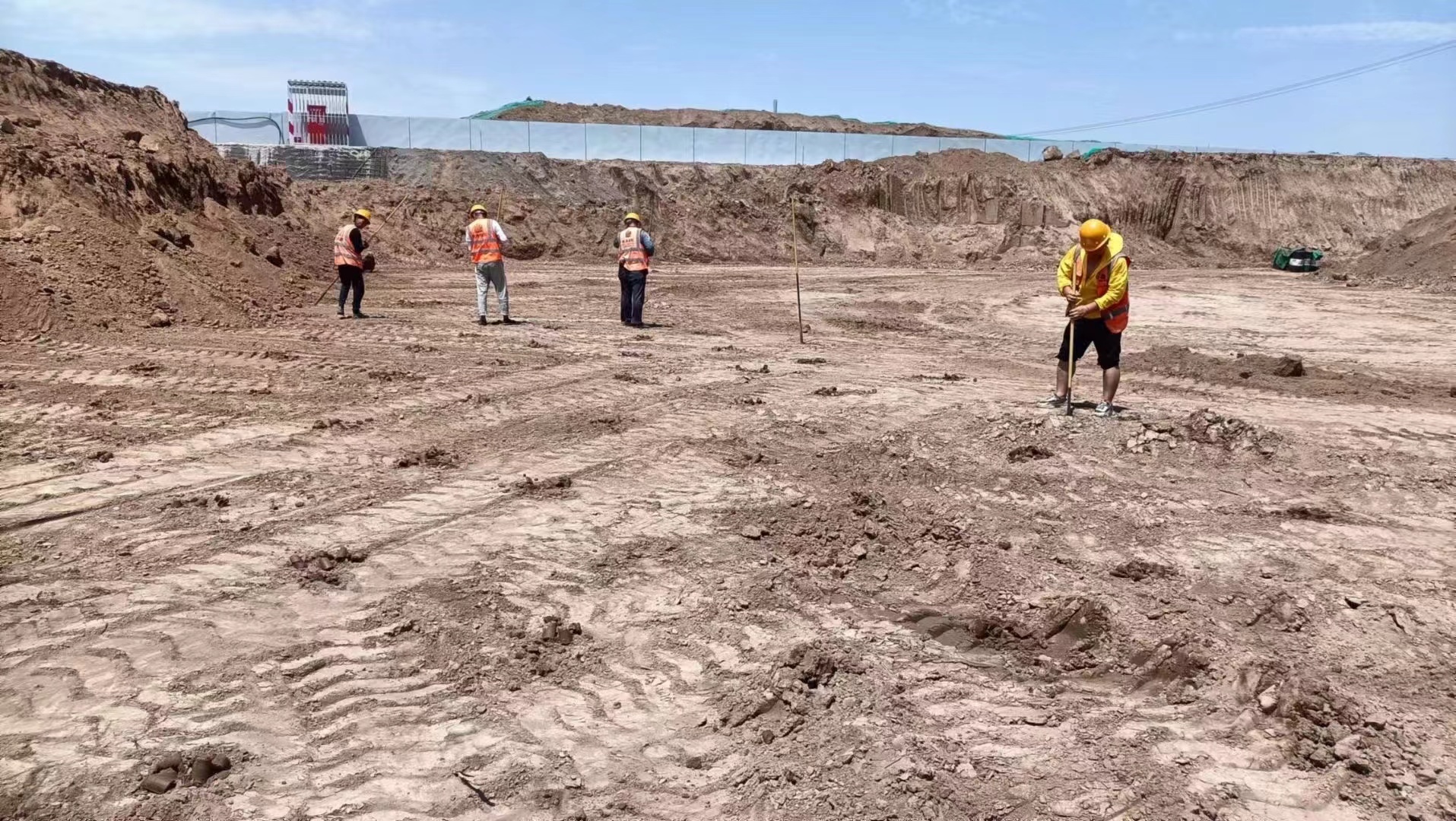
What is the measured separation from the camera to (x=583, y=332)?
12289 millimetres

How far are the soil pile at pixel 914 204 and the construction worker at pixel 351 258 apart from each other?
36.2 feet

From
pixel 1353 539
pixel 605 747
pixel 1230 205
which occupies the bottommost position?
pixel 605 747

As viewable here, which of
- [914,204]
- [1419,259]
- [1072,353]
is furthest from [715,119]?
[1072,353]

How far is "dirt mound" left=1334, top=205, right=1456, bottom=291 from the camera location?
20641 millimetres

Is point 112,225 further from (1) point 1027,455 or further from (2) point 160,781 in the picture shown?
(1) point 1027,455

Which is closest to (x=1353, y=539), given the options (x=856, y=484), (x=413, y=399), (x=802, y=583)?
(x=856, y=484)

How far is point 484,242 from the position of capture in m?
12.0

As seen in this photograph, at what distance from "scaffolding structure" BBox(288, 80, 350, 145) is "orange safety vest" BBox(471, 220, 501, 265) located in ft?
78.2

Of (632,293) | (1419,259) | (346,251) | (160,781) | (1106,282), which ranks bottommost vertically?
(160,781)

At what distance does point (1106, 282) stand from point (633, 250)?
277 inches

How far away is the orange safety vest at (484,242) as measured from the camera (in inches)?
469

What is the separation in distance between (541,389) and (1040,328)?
873 cm

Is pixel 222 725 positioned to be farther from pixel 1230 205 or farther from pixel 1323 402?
pixel 1230 205

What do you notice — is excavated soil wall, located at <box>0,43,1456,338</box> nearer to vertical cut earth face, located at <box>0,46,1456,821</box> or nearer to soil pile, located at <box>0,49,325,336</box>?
soil pile, located at <box>0,49,325,336</box>
